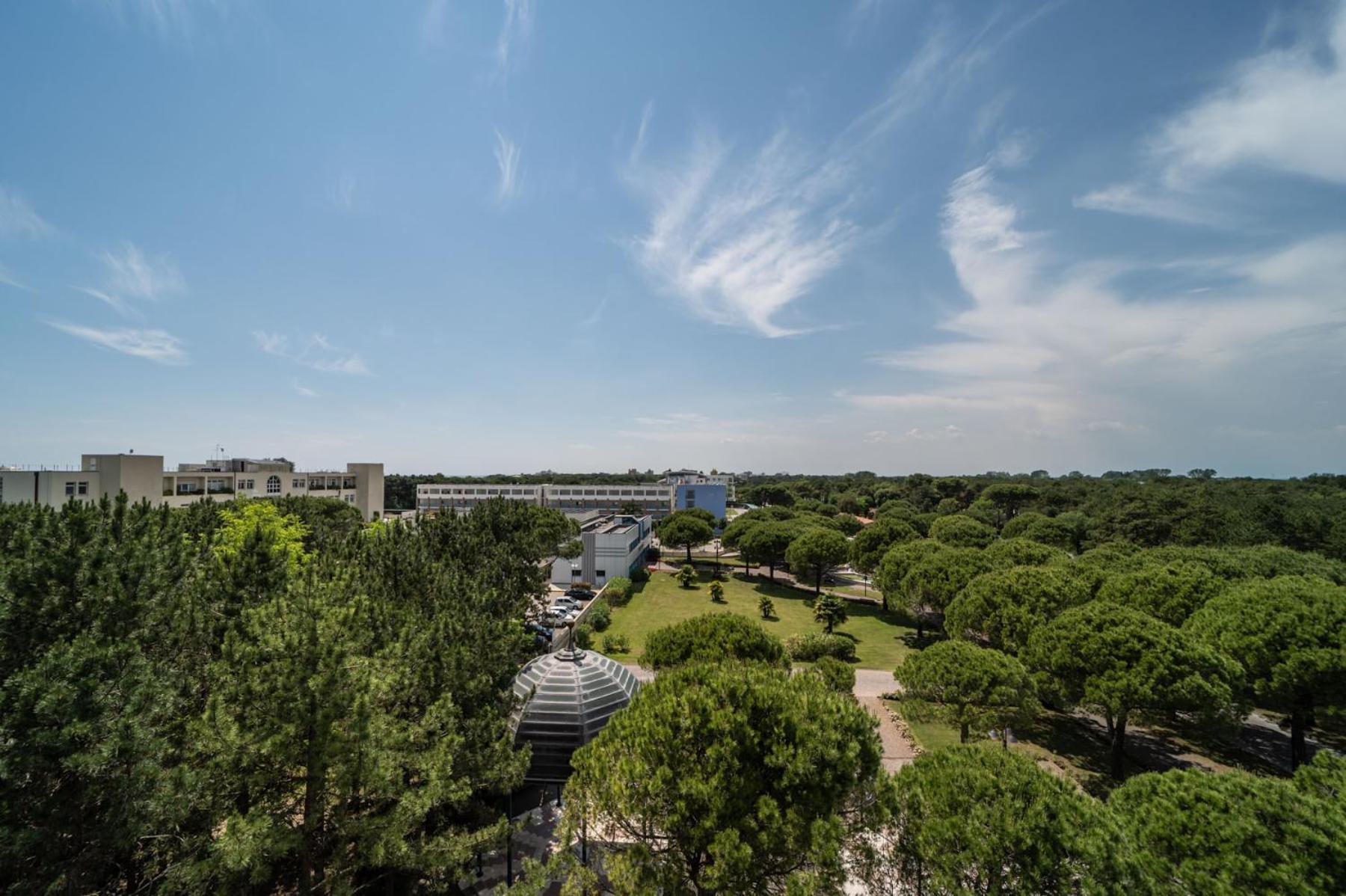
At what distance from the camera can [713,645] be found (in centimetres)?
2058

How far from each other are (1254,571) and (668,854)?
41.0 metres

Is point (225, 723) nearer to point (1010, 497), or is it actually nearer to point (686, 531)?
point (686, 531)

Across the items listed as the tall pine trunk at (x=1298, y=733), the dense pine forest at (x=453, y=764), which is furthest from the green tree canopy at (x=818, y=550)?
the tall pine trunk at (x=1298, y=733)

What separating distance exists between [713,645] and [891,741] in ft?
32.9

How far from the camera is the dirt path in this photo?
21.2 m

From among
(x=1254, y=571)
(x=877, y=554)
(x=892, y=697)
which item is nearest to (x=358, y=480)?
(x=877, y=554)

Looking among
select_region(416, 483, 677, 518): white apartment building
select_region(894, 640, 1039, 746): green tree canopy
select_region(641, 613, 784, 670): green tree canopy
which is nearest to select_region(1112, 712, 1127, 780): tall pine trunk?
select_region(894, 640, 1039, 746): green tree canopy

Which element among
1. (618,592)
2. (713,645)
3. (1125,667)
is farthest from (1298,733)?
(618,592)

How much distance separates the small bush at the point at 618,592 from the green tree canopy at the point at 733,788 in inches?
1376

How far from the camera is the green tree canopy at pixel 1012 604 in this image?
2503 cm

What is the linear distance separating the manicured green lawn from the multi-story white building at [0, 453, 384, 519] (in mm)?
35315

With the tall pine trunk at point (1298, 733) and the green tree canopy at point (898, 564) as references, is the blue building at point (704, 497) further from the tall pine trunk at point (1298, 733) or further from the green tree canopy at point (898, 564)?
the tall pine trunk at point (1298, 733)

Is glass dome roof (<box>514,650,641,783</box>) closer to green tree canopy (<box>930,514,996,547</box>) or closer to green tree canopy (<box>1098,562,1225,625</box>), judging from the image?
green tree canopy (<box>1098,562,1225,625</box>)

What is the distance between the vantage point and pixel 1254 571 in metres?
31.3
